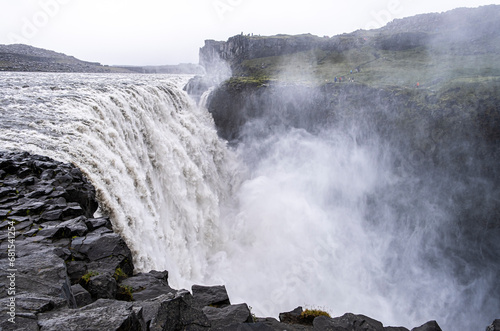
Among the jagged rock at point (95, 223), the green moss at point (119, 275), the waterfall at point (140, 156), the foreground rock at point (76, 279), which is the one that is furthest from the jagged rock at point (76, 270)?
the waterfall at point (140, 156)

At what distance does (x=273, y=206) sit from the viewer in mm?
27859

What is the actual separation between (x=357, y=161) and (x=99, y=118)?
2583 centimetres

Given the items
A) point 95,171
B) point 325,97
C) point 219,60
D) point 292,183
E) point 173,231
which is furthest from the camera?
point 219,60

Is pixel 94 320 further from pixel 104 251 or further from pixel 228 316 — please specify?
pixel 104 251

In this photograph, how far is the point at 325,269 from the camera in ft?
75.5

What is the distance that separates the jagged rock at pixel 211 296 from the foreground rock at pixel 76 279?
0.03 m

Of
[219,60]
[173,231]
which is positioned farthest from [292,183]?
[219,60]

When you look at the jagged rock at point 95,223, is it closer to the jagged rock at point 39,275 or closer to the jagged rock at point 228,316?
the jagged rock at point 39,275

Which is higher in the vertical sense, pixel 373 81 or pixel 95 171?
pixel 373 81

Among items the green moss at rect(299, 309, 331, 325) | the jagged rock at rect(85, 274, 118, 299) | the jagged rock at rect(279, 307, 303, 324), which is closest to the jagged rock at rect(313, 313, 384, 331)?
the green moss at rect(299, 309, 331, 325)

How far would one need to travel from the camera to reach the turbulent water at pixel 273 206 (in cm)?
1544

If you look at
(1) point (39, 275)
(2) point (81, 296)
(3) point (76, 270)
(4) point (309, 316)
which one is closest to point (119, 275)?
(3) point (76, 270)

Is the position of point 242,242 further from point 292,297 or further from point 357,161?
point 357,161

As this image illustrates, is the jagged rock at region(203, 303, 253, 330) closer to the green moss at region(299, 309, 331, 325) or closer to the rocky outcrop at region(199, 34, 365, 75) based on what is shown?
the green moss at region(299, 309, 331, 325)
